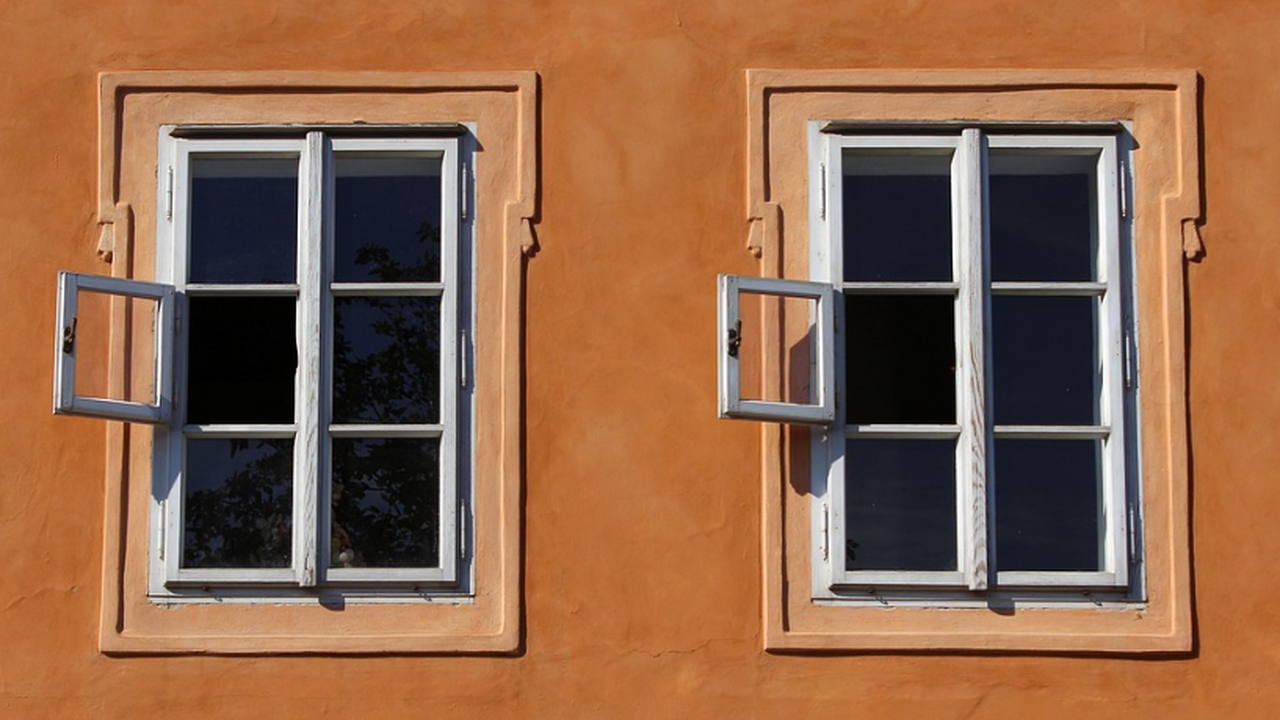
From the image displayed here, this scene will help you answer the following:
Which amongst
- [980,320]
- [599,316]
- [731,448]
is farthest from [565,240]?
[980,320]

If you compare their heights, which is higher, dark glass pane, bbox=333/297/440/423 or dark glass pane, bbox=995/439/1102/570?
dark glass pane, bbox=333/297/440/423

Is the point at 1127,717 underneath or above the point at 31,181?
underneath

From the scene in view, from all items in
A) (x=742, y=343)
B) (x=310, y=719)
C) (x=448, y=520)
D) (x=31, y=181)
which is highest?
(x=31, y=181)

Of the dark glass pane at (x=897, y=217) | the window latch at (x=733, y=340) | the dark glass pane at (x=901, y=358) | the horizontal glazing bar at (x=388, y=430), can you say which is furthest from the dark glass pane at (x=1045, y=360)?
the horizontal glazing bar at (x=388, y=430)

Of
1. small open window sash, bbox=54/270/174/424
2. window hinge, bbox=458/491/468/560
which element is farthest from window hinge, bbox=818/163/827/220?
small open window sash, bbox=54/270/174/424

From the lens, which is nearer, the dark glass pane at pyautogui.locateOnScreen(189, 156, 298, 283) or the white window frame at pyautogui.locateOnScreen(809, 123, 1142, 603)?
the white window frame at pyautogui.locateOnScreen(809, 123, 1142, 603)

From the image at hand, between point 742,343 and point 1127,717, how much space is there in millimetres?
1621

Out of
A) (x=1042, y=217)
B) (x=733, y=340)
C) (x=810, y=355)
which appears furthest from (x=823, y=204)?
(x=1042, y=217)

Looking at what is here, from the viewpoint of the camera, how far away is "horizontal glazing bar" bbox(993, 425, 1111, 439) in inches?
267

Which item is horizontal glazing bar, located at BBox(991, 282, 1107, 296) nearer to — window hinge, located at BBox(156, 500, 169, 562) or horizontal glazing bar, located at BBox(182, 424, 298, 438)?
horizontal glazing bar, located at BBox(182, 424, 298, 438)

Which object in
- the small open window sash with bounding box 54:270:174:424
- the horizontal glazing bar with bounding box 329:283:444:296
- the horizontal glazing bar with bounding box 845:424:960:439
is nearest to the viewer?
the small open window sash with bounding box 54:270:174:424

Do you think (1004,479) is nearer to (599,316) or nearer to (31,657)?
(599,316)

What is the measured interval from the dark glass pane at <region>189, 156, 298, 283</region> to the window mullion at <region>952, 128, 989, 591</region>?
2.10 meters

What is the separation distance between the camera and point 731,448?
6.75 meters
